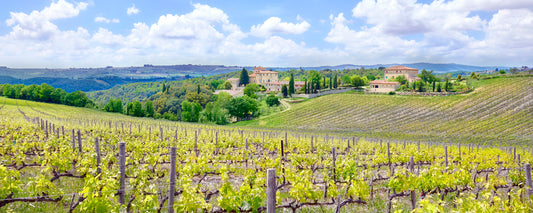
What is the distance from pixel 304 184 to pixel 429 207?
3.12 m

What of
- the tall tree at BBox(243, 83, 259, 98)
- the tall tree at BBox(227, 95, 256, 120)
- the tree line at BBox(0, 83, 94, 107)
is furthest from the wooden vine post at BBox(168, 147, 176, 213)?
the tree line at BBox(0, 83, 94, 107)

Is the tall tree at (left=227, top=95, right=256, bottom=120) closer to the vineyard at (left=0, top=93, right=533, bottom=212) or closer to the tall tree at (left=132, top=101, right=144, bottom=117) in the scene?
the tall tree at (left=132, top=101, right=144, bottom=117)

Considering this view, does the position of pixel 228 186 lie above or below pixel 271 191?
below

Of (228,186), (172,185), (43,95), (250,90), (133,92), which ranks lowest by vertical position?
(133,92)

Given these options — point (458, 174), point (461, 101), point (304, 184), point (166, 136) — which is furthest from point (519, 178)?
point (461, 101)

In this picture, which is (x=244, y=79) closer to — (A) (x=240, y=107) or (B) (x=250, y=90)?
(B) (x=250, y=90)

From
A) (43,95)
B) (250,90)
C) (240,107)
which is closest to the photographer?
(240,107)

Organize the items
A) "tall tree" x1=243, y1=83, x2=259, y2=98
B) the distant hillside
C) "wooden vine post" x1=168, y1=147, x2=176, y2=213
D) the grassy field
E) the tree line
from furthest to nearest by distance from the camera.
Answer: the distant hillside, "tall tree" x1=243, y1=83, x2=259, y2=98, the tree line, the grassy field, "wooden vine post" x1=168, y1=147, x2=176, y2=213

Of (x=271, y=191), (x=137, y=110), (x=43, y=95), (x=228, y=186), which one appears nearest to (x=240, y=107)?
(x=137, y=110)

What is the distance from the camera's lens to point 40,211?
6.74 meters

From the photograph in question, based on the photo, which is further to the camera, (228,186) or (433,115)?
(433,115)

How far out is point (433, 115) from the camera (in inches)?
1683

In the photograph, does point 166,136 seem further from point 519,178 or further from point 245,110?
point 245,110

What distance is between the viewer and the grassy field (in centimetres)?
3416
